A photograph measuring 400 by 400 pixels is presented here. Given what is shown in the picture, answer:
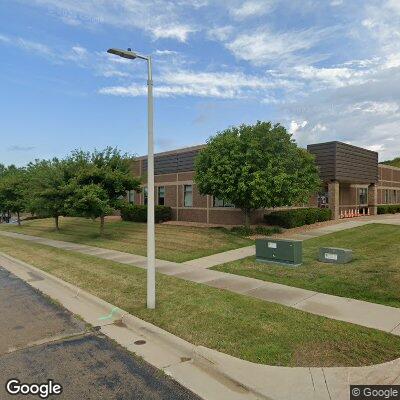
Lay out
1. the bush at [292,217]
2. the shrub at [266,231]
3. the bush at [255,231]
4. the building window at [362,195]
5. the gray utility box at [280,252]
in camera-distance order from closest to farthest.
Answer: the gray utility box at [280,252]
the bush at [255,231]
the shrub at [266,231]
the bush at [292,217]
the building window at [362,195]

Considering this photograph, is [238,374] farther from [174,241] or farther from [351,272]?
[174,241]

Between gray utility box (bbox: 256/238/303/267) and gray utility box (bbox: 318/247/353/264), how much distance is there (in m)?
0.88

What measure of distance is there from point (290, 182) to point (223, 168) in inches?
136

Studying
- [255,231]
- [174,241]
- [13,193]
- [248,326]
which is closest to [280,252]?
[248,326]

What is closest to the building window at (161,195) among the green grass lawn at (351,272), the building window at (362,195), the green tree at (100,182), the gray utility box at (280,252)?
the green tree at (100,182)

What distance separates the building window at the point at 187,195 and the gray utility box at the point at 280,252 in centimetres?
1631

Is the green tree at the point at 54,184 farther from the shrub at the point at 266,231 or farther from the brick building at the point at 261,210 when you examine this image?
the shrub at the point at 266,231

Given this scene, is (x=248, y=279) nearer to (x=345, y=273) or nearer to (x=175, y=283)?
(x=175, y=283)

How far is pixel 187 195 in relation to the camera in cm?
2992

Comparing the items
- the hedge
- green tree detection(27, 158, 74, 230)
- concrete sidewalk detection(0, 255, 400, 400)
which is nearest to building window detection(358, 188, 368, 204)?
the hedge

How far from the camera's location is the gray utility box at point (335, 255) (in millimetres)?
12547

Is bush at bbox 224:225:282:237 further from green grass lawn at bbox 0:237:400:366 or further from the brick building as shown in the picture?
green grass lawn at bbox 0:237:400:366

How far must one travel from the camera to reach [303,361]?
5535 millimetres

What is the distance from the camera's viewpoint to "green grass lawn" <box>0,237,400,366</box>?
18.9ft
